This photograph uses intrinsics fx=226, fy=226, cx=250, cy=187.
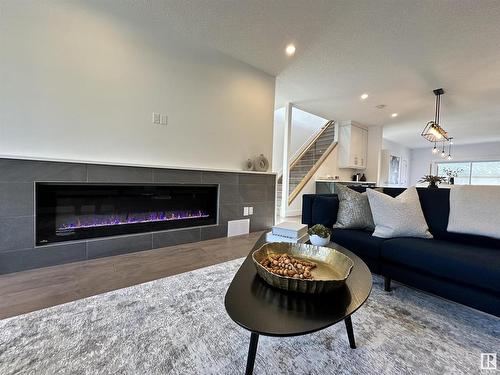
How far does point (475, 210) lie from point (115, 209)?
3429mm

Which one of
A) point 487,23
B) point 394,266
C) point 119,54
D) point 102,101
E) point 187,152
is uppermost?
point 487,23

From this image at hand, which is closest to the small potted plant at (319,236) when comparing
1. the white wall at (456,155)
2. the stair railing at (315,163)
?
the stair railing at (315,163)

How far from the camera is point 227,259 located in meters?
2.42

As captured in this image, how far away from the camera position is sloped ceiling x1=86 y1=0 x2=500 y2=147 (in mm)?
2236

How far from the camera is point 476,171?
8.55 meters

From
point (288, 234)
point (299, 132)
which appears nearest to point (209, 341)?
point (288, 234)

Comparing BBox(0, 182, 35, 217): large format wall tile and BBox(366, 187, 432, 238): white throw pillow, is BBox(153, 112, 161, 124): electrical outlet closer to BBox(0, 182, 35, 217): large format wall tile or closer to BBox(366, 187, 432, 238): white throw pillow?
BBox(0, 182, 35, 217): large format wall tile

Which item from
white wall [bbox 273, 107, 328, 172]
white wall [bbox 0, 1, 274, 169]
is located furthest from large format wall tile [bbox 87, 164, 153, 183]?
white wall [bbox 273, 107, 328, 172]

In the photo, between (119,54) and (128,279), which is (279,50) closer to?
(119,54)

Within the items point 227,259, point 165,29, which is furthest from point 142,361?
point 165,29

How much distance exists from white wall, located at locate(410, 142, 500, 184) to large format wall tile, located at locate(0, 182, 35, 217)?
11828 millimetres

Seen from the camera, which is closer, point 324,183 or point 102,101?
point 102,101

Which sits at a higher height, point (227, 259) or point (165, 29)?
point (165, 29)

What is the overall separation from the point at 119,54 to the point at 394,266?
334 cm
